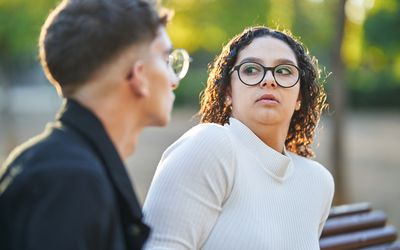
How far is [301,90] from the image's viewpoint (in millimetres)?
2803

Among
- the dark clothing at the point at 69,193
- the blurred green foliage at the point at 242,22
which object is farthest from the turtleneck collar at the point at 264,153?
the blurred green foliage at the point at 242,22

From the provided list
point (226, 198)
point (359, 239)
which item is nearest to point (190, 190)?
point (226, 198)

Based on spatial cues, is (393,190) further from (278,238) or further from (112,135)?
(112,135)

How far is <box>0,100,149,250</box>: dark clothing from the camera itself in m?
1.42

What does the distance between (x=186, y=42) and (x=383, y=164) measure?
4.60m

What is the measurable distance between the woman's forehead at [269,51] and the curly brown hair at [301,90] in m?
0.02

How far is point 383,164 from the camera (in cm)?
1371

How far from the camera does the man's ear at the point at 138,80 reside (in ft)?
5.32

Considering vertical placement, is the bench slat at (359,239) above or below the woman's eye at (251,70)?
below

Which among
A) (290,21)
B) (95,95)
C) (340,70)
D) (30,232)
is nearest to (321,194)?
(95,95)

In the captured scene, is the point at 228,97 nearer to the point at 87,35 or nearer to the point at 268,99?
the point at 268,99

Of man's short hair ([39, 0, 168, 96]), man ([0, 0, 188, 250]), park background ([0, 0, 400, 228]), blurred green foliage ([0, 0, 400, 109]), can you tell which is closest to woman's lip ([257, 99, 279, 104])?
man ([0, 0, 188, 250])

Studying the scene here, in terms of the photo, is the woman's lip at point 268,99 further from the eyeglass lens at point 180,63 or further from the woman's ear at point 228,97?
the eyeglass lens at point 180,63

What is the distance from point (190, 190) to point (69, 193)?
795 mm
